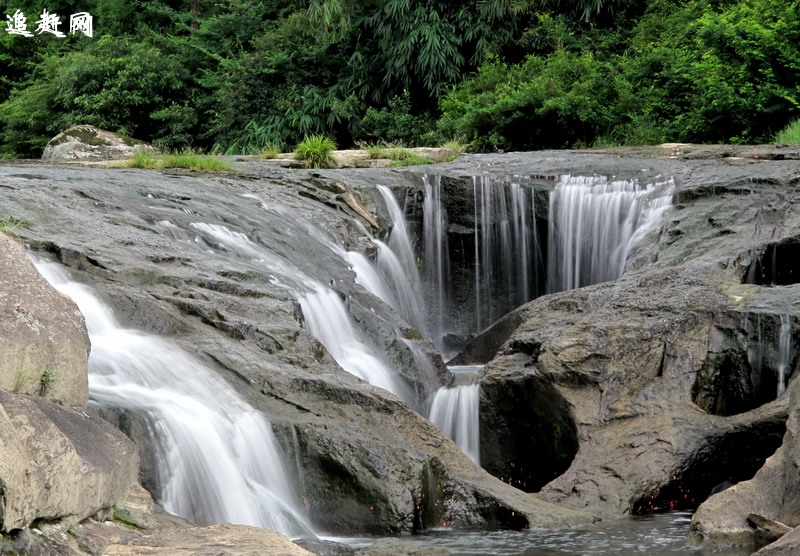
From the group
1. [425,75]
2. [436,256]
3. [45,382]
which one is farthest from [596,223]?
[425,75]

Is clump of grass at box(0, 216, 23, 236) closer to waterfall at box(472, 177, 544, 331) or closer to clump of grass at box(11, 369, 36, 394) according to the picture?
clump of grass at box(11, 369, 36, 394)

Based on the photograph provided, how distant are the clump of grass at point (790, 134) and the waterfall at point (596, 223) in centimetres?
462

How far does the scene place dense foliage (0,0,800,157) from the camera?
20.9 m

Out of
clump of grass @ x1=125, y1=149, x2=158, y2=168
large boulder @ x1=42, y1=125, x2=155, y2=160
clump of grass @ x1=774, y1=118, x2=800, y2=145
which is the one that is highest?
large boulder @ x1=42, y1=125, x2=155, y2=160

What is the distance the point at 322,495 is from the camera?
297 inches

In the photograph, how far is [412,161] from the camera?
59.3ft

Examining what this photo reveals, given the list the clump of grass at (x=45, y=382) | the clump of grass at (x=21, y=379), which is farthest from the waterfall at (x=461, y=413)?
the clump of grass at (x=21, y=379)

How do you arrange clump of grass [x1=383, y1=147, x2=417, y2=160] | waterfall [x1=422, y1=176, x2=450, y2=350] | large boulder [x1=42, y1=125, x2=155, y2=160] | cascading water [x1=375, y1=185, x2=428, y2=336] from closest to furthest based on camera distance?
1. cascading water [x1=375, y1=185, x2=428, y2=336]
2. waterfall [x1=422, y1=176, x2=450, y2=350]
3. clump of grass [x1=383, y1=147, x2=417, y2=160]
4. large boulder [x1=42, y1=125, x2=155, y2=160]

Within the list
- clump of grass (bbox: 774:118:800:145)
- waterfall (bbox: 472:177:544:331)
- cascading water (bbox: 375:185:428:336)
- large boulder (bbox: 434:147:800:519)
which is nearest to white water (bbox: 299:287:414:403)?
large boulder (bbox: 434:147:800:519)

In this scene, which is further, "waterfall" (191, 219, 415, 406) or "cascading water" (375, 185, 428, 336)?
"cascading water" (375, 185, 428, 336)

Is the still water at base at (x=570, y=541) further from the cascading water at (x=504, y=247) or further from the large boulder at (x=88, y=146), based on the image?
the large boulder at (x=88, y=146)

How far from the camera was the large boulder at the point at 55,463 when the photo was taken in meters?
4.77

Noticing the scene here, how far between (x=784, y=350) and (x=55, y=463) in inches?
265

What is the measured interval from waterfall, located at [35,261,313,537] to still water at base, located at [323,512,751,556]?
55 cm
